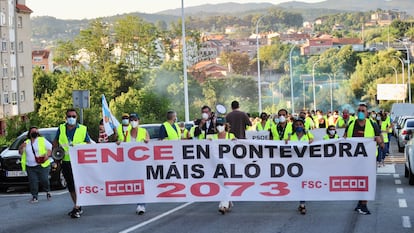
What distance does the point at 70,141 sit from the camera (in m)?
17.4

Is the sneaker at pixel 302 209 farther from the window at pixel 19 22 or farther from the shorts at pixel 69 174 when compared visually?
the window at pixel 19 22

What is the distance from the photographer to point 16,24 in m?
86.5

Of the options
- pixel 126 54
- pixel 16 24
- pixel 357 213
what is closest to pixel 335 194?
pixel 357 213

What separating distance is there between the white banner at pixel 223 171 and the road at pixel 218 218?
36 cm

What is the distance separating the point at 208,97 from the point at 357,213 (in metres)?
120

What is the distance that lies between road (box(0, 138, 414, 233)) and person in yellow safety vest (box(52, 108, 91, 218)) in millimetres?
391

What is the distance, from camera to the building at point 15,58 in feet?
272

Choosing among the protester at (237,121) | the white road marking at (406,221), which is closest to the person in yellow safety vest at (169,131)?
the protester at (237,121)

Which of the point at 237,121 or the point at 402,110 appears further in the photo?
the point at 402,110

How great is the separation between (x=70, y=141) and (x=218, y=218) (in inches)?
116

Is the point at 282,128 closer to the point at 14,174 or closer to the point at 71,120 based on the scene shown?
the point at 71,120

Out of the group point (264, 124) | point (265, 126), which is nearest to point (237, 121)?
point (265, 126)

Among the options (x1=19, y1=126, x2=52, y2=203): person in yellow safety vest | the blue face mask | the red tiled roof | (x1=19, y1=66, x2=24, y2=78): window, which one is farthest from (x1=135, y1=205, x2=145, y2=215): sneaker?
(x1=19, y1=66, x2=24, y2=78): window

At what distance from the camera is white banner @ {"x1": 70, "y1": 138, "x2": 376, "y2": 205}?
1639 centimetres
